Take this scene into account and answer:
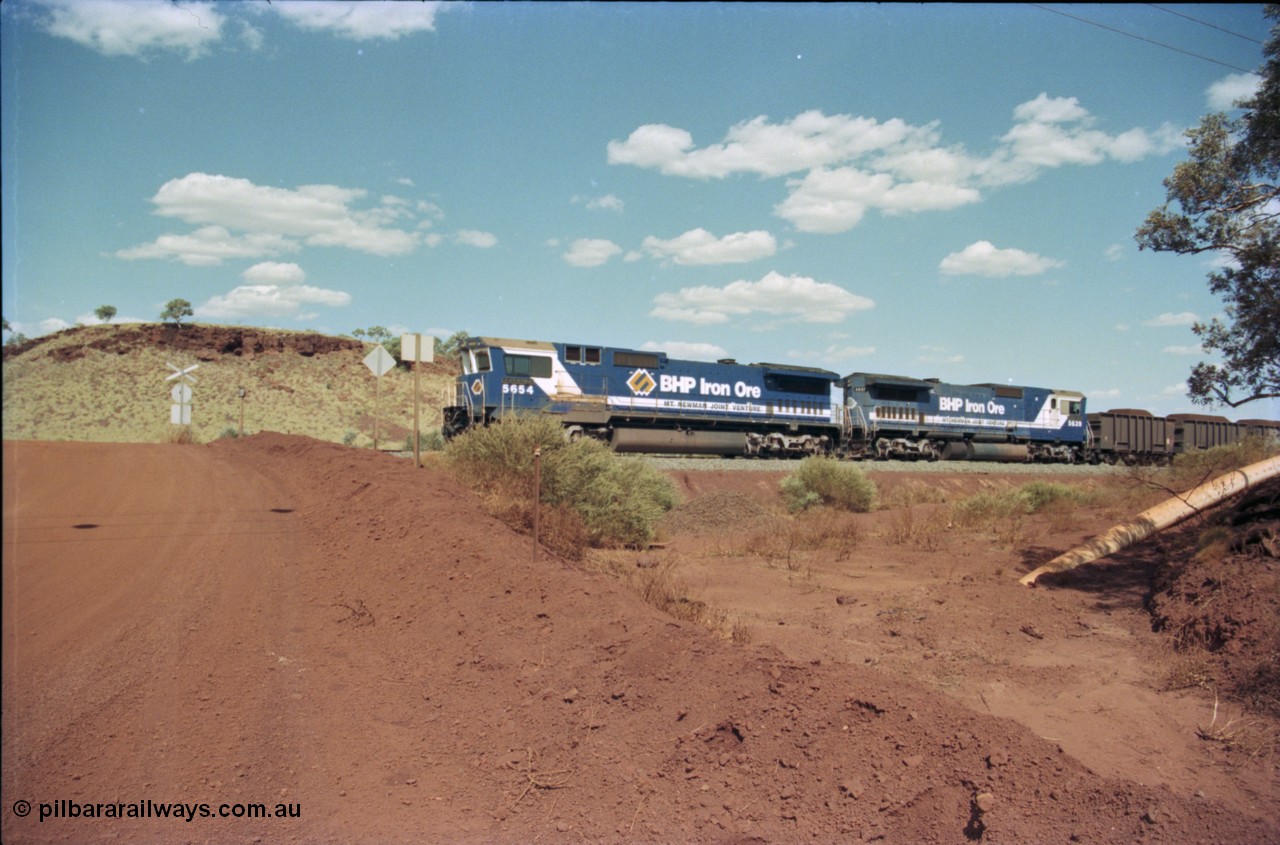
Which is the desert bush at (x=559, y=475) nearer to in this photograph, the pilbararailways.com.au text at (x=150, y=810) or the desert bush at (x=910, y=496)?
the pilbararailways.com.au text at (x=150, y=810)

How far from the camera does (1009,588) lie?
10055 mm

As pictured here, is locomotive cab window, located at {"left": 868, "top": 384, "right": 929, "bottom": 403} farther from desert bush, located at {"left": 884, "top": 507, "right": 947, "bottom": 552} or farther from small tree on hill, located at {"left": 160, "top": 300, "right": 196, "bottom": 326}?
small tree on hill, located at {"left": 160, "top": 300, "right": 196, "bottom": 326}

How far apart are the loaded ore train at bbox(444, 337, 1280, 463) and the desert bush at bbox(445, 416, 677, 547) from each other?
8.87 meters

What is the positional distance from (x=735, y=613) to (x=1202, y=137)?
7.42 metres

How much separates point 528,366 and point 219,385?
146ft

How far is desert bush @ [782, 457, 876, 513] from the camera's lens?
22188mm

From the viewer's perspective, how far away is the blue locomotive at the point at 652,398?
27.9 metres

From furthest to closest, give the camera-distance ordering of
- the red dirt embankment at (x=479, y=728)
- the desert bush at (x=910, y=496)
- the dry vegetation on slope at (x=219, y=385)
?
1. the dry vegetation on slope at (x=219, y=385)
2. the desert bush at (x=910, y=496)
3. the red dirt embankment at (x=479, y=728)

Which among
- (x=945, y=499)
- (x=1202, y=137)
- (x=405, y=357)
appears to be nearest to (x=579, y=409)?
(x=945, y=499)

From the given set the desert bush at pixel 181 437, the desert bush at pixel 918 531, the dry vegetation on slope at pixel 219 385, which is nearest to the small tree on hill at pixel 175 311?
the dry vegetation on slope at pixel 219 385

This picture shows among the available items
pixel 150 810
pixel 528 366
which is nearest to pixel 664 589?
pixel 150 810

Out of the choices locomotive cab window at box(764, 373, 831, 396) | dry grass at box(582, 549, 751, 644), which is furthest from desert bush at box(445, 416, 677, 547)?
locomotive cab window at box(764, 373, 831, 396)

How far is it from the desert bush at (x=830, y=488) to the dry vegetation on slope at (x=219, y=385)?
28600 millimetres

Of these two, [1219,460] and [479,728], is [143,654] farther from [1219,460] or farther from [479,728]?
[1219,460]
